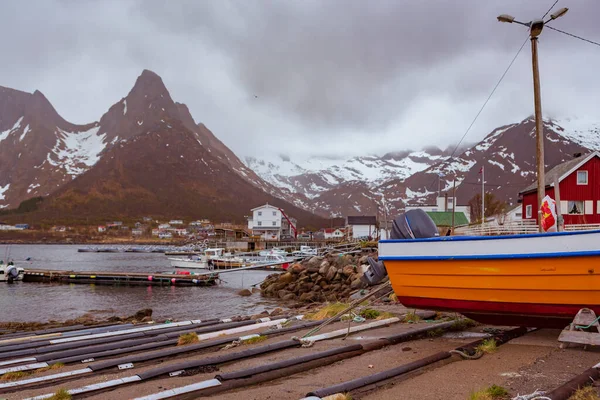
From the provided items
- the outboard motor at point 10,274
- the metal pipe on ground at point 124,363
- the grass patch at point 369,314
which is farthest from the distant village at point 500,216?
the outboard motor at point 10,274

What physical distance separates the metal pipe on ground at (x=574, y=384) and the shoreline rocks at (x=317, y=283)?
23737mm

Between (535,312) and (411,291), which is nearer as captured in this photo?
(535,312)

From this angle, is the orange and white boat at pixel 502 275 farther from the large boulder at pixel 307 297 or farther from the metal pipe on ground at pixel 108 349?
the large boulder at pixel 307 297

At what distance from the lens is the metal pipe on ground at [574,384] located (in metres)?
5.31

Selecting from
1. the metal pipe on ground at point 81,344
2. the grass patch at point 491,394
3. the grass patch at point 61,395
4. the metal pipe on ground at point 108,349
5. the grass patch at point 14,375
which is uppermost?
the grass patch at point 491,394

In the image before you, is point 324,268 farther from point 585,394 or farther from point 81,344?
point 585,394

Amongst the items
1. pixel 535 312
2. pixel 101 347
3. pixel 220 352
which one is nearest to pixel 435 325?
pixel 535 312

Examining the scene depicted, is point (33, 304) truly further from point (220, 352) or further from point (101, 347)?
point (220, 352)

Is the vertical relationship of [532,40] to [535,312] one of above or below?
above

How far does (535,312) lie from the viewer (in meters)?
8.24

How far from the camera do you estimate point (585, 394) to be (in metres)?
5.42

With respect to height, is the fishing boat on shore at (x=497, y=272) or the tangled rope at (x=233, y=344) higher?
the fishing boat on shore at (x=497, y=272)

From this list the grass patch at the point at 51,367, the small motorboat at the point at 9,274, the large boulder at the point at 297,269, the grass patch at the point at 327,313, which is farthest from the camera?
the small motorboat at the point at 9,274

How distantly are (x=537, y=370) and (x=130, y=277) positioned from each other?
45268 millimetres
